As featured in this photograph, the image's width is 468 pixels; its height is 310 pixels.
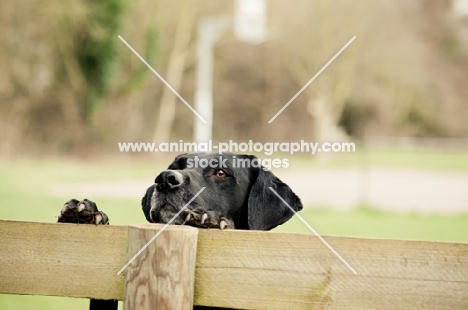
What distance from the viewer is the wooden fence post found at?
2.58 meters

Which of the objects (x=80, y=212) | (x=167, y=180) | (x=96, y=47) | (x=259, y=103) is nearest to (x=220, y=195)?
(x=167, y=180)

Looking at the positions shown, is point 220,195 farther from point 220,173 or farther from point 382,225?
point 382,225

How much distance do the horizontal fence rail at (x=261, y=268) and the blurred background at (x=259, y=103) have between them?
18.8 ft

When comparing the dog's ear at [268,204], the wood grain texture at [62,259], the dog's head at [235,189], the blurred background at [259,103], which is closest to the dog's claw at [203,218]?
the dog's head at [235,189]

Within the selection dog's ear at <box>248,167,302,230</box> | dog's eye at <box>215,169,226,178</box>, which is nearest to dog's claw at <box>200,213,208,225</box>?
dog's ear at <box>248,167,302,230</box>

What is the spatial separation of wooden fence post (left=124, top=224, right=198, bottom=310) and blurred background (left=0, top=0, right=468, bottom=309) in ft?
19.7

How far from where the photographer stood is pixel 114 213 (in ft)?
50.3

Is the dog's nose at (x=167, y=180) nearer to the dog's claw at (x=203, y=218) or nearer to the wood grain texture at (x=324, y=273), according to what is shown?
the dog's claw at (x=203, y=218)

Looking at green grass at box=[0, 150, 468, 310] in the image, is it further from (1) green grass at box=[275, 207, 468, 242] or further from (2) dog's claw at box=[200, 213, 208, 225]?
(2) dog's claw at box=[200, 213, 208, 225]

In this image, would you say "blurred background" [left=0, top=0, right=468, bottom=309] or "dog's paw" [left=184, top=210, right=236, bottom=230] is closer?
"dog's paw" [left=184, top=210, right=236, bottom=230]

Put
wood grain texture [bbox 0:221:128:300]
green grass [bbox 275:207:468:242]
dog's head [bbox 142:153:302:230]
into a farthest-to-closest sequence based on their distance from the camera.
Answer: green grass [bbox 275:207:468:242] → dog's head [bbox 142:153:302:230] → wood grain texture [bbox 0:221:128:300]

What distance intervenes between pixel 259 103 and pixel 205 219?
1761 inches

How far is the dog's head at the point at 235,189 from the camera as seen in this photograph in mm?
4559

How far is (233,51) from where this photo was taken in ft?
156
